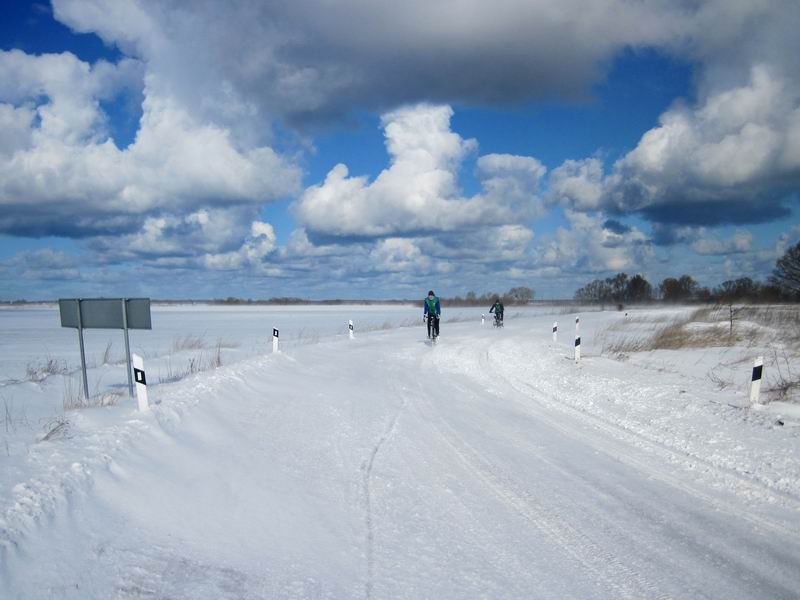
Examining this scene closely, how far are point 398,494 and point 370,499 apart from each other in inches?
12.9

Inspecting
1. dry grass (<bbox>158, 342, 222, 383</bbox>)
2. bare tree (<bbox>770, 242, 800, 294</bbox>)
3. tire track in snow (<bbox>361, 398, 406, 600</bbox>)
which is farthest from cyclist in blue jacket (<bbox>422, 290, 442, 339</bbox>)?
bare tree (<bbox>770, 242, 800, 294</bbox>)

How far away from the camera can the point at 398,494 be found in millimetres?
5770

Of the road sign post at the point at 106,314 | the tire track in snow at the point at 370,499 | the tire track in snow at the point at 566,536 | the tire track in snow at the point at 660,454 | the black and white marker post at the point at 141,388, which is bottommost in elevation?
the tire track in snow at the point at 660,454

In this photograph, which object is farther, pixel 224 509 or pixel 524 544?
pixel 224 509

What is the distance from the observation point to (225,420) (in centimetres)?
850

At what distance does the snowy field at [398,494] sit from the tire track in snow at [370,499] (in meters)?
0.03

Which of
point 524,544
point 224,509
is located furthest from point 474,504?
point 224,509

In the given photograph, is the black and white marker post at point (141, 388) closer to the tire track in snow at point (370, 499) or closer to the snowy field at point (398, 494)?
the snowy field at point (398, 494)

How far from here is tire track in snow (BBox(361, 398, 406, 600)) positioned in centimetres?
403

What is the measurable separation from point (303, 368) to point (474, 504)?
33.2 feet

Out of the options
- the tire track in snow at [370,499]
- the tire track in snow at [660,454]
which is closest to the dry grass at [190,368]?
the tire track in snow at [370,499]

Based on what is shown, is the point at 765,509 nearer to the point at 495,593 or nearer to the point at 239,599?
the point at 495,593

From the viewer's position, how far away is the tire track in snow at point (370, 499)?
4027mm

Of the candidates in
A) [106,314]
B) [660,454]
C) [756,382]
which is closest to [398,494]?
[660,454]
